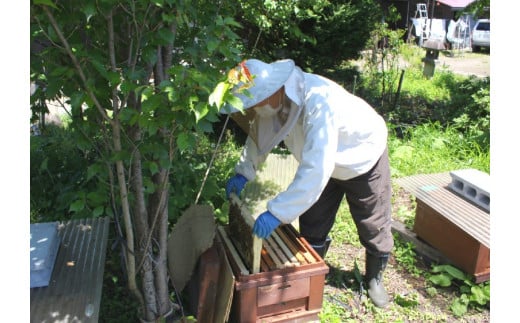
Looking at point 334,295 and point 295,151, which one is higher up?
point 295,151

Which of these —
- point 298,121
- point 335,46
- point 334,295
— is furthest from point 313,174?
point 335,46

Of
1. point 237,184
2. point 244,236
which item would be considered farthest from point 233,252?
point 237,184

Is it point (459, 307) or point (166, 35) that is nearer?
point (166, 35)

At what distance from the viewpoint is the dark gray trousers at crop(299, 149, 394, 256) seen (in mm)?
2869

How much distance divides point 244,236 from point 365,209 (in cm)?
97

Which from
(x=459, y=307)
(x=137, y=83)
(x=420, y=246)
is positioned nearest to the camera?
(x=137, y=83)

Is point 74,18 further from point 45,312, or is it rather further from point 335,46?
point 335,46

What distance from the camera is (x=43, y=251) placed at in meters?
2.08

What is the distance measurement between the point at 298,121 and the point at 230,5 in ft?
2.66

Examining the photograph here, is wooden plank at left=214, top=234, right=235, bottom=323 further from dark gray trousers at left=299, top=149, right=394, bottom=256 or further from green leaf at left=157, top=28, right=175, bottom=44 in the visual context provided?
green leaf at left=157, top=28, right=175, bottom=44

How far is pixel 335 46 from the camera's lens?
698 cm

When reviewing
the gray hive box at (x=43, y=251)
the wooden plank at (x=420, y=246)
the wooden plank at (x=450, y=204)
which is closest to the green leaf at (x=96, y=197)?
the gray hive box at (x=43, y=251)

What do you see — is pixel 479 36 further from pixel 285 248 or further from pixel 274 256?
pixel 274 256

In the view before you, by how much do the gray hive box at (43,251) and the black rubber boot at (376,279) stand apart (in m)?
2.17
